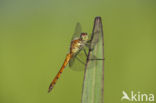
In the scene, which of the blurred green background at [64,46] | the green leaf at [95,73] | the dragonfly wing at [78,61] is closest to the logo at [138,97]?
the blurred green background at [64,46]

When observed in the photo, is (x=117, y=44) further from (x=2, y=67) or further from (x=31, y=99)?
(x=2, y=67)

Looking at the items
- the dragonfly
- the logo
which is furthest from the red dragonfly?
the logo

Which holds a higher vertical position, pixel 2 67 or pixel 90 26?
pixel 90 26

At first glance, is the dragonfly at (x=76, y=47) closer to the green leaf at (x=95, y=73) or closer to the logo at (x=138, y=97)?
the green leaf at (x=95, y=73)

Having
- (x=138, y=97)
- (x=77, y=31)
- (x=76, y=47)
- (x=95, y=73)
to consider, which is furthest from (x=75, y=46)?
(x=138, y=97)

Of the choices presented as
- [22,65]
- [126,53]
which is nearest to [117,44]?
[126,53]

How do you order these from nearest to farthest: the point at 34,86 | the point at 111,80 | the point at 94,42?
the point at 94,42 < the point at 111,80 < the point at 34,86
